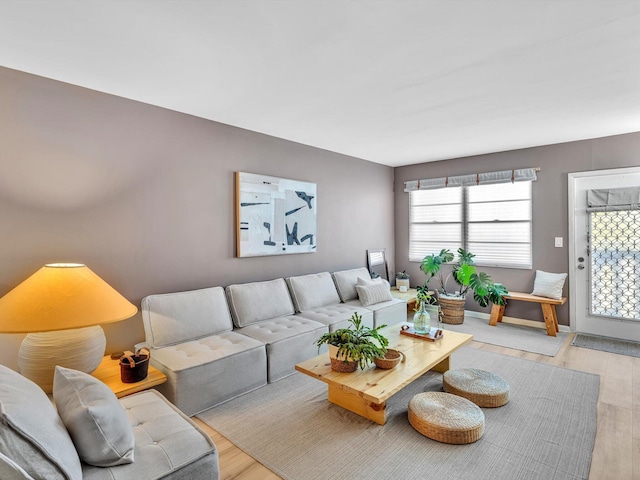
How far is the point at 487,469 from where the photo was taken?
1889mm

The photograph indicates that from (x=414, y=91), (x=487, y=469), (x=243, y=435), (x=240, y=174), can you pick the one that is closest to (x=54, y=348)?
(x=243, y=435)

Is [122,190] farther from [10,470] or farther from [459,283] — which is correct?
[459,283]

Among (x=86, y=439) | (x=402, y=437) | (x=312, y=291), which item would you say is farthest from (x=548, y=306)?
(x=86, y=439)

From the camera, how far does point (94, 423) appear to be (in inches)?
51.3

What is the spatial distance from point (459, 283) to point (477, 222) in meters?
0.98

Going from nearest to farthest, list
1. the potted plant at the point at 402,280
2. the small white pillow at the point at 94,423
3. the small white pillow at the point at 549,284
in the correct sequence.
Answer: the small white pillow at the point at 94,423
the small white pillow at the point at 549,284
the potted plant at the point at 402,280

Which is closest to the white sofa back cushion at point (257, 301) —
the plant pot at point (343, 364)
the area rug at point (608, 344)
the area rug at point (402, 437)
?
the area rug at point (402, 437)

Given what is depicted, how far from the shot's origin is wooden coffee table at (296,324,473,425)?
216cm

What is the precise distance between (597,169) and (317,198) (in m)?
3.46

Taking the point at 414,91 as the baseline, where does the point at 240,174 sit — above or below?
below

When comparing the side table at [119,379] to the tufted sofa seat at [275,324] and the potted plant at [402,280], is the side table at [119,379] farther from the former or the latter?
the potted plant at [402,280]

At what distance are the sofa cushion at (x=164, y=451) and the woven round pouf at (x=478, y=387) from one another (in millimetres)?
1871

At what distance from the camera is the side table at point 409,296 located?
16.2 ft

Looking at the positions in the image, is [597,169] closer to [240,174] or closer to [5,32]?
[240,174]
